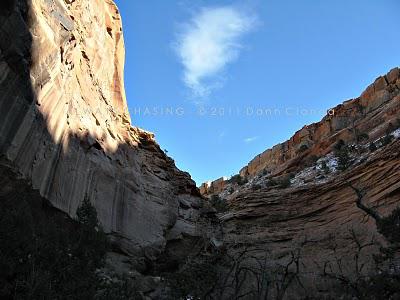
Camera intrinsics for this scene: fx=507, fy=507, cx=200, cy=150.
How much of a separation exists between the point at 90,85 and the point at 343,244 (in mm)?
17289

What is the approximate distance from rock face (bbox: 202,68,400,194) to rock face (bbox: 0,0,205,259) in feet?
69.2

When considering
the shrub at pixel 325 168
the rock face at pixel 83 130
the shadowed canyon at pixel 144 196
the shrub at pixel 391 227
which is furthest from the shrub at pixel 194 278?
the shrub at pixel 325 168

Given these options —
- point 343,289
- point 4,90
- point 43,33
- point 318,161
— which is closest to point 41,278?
point 4,90

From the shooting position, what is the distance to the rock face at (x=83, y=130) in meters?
17.5

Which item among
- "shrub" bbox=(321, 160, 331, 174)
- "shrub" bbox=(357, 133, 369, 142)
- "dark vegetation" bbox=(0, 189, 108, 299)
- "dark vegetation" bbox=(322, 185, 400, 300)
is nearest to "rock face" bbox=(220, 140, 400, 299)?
"dark vegetation" bbox=(322, 185, 400, 300)

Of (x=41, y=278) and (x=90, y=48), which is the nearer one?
(x=41, y=278)

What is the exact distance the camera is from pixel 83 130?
23.8m

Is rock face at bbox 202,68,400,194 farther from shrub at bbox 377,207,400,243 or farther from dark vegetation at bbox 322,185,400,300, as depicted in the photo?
shrub at bbox 377,207,400,243

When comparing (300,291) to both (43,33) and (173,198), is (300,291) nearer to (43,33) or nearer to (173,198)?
(173,198)

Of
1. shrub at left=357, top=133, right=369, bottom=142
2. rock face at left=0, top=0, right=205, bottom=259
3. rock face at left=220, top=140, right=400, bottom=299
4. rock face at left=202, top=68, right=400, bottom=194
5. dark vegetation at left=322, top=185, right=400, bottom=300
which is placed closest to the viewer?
rock face at left=0, top=0, right=205, bottom=259

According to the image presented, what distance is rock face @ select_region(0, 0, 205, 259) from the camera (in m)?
17.5

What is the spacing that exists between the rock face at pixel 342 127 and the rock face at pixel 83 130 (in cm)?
2109

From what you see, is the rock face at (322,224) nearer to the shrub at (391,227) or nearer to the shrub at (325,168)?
the shrub at (391,227)

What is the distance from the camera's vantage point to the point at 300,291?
2775 centimetres
